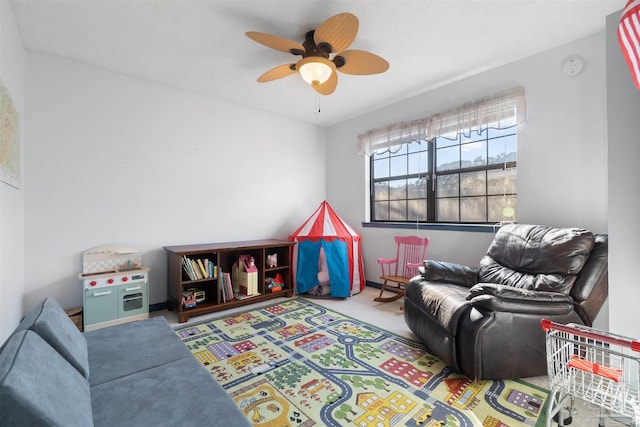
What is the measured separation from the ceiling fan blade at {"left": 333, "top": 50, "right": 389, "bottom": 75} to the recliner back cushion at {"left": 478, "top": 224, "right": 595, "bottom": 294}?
A: 1.83 meters

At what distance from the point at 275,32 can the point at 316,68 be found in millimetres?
481

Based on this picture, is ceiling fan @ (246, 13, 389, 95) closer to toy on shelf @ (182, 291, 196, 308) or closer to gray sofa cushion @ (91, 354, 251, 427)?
gray sofa cushion @ (91, 354, 251, 427)

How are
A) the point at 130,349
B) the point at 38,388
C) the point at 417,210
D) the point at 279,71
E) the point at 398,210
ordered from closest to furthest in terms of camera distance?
the point at 38,388 < the point at 130,349 < the point at 279,71 < the point at 417,210 < the point at 398,210

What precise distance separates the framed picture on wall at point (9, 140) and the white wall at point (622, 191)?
3590 millimetres

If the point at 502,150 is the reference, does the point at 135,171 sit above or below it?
below

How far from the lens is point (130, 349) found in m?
1.49

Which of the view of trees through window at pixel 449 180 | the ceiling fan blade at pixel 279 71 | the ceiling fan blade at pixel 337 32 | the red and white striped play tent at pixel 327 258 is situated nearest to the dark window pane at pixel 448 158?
the view of trees through window at pixel 449 180

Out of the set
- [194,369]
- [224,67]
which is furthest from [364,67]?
[194,369]

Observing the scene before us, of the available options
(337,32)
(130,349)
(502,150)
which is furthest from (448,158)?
(130,349)

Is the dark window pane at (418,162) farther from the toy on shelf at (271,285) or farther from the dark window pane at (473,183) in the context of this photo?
the toy on shelf at (271,285)

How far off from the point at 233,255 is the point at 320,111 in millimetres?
2399

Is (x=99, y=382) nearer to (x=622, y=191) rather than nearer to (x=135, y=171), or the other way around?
(x=135, y=171)

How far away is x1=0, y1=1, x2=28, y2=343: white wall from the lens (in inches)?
71.2

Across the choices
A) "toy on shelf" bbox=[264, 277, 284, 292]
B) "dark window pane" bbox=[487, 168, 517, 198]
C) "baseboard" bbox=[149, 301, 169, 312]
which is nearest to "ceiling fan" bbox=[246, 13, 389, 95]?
"dark window pane" bbox=[487, 168, 517, 198]
